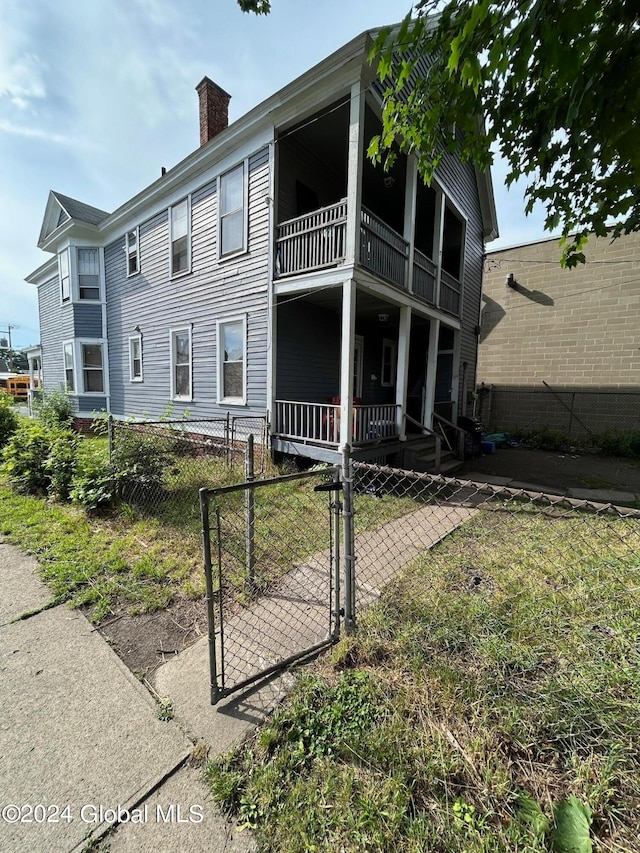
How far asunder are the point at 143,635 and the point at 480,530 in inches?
149

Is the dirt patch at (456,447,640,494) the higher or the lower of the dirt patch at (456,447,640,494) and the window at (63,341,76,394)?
the lower

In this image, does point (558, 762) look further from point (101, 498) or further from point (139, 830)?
point (101, 498)

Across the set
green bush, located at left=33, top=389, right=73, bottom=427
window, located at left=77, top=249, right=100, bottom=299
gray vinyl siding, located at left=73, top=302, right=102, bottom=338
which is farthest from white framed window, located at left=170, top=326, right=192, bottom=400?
window, located at left=77, top=249, right=100, bottom=299

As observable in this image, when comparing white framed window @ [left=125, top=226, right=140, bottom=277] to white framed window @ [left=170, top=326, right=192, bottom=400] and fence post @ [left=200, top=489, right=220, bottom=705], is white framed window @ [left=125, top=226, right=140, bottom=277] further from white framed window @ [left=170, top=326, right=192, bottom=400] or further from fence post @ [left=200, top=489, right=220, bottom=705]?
fence post @ [left=200, top=489, right=220, bottom=705]

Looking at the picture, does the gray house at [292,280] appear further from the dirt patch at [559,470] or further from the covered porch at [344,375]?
the dirt patch at [559,470]

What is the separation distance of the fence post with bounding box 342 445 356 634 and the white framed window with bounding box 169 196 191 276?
28.7 ft

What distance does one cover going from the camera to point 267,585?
3.18m

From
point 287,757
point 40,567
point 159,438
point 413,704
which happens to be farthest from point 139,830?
point 159,438

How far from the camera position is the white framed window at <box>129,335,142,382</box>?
11328 millimetres

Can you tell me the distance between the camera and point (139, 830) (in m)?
1.42

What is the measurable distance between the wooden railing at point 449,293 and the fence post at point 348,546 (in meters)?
8.20

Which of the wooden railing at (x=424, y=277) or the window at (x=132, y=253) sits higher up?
the window at (x=132, y=253)

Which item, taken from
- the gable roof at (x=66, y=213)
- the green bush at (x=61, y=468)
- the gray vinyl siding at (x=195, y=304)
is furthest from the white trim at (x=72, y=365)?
the green bush at (x=61, y=468)

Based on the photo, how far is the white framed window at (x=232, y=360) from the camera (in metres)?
7.87
